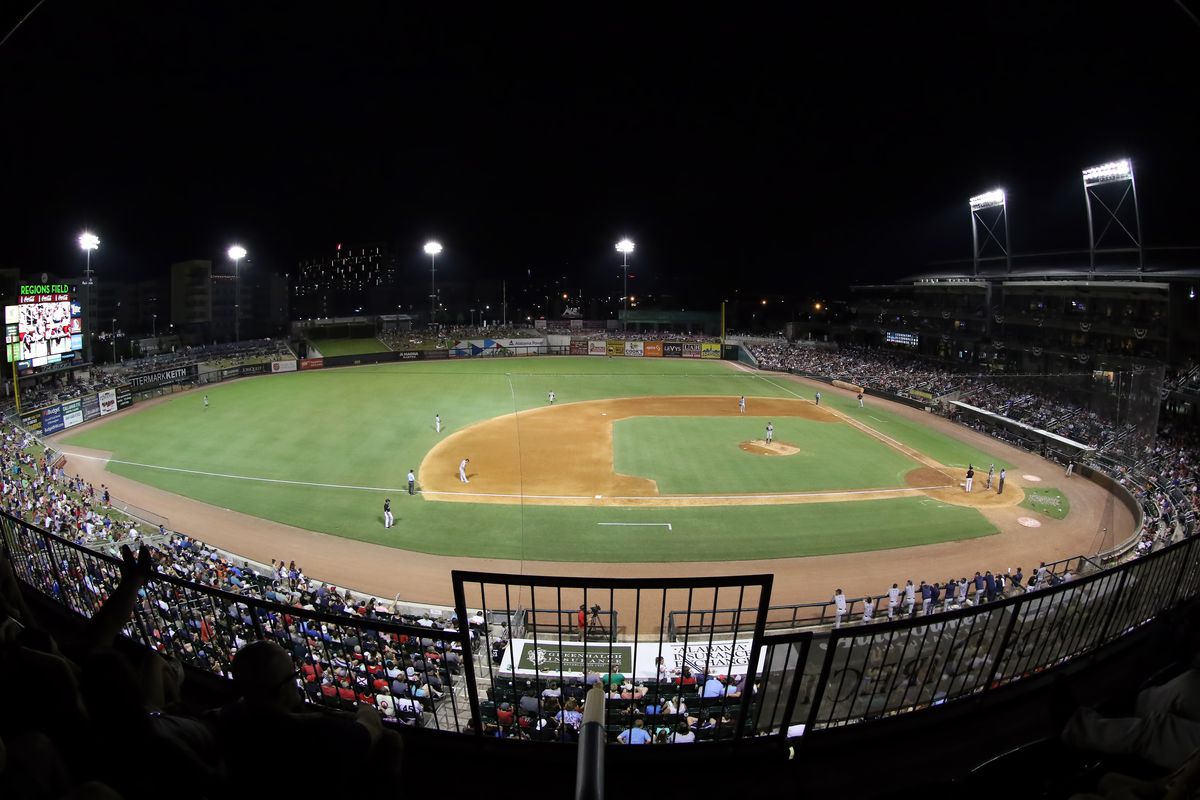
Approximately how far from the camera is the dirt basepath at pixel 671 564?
728 inches

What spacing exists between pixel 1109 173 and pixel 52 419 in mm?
56868

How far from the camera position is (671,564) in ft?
64.0

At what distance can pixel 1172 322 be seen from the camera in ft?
110

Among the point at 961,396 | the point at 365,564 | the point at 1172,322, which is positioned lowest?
the point at 365,564

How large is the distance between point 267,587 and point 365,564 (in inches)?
159

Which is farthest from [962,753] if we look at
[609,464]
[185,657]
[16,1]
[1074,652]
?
[609,464]

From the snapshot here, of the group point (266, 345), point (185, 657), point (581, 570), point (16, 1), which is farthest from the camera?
point (266, 345)

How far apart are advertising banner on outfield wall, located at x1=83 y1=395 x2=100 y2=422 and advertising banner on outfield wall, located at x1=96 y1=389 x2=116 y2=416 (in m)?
0.26

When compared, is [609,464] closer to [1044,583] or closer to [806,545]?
[806,545]

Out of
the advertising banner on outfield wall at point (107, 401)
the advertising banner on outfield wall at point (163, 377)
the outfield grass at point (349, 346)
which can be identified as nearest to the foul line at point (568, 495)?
the advertising banner on outfield wall at point (107, 401)

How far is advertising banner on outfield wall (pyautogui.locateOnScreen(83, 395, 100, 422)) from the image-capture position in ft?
119

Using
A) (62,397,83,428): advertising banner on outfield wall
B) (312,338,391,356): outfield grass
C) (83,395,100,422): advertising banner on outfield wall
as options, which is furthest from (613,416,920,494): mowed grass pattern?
(312,338,391,356): outfield grass

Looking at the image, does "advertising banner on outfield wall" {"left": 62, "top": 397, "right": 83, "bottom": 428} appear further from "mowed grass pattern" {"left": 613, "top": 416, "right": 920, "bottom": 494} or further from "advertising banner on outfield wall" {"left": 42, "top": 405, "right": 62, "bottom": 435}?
"mowed grass pattern" {"left": 613, "top": 416, "right": 920, "bottom": 494}

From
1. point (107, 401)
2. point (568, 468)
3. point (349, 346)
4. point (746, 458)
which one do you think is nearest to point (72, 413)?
point (107, 401)
